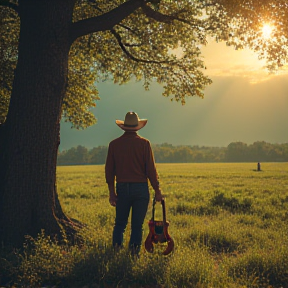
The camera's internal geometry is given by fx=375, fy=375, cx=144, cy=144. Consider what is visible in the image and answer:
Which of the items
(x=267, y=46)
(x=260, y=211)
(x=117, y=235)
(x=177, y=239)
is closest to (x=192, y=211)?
(x=260, y=211)

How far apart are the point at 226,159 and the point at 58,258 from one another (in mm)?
151139

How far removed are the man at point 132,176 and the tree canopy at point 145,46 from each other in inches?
173

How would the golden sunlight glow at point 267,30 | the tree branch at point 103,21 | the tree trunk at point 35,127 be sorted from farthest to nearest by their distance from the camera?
the golden sunlight glow at point 267,30
the tree branch at point 103,21
the tree trunk at point 35,127

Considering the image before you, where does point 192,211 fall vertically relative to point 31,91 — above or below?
below

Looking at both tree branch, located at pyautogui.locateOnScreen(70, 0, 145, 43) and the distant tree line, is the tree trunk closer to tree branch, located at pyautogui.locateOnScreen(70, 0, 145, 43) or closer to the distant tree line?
tree branch, located at pyautogui.locateOnScreen(70, 0, 145, 43)

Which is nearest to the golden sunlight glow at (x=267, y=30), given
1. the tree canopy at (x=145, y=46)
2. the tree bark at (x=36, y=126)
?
the tree canopy at (x=145, y=46)

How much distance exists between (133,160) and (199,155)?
16033 cm

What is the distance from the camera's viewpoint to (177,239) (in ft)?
27.3

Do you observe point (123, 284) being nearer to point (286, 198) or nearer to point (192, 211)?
point (192, 211)

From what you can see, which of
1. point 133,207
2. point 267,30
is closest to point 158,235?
point 133,207

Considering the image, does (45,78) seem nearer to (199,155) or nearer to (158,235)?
(158,235)

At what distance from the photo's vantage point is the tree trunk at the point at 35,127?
26.6 feet

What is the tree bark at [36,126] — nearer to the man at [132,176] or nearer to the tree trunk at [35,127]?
the tree trunk at [35,127]

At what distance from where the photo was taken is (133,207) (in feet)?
22.2
